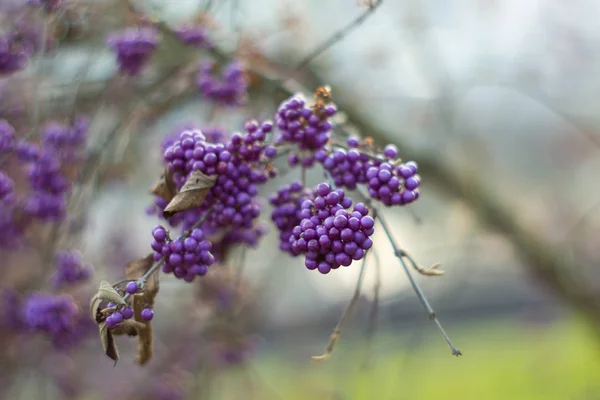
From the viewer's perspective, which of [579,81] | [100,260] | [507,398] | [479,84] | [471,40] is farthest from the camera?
A: [507,398]

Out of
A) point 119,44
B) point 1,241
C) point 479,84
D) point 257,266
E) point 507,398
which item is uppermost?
point 119,44

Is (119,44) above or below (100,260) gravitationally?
above

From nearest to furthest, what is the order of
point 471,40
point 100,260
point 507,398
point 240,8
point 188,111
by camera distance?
point 240,8, point 188,111, point 100,260, point 471,40, point 507,398

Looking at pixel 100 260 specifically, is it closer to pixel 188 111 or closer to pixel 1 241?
pixel 188 111

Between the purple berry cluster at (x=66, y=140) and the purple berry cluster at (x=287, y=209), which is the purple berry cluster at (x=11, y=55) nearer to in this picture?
the purple berry cluster at (x=66, y=140)

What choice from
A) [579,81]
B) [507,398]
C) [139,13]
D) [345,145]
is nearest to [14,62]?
[139,13]

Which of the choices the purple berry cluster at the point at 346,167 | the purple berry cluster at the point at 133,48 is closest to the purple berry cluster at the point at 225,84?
the purple berry cluster at the point at 133,48

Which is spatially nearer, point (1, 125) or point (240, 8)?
point (1, 125)

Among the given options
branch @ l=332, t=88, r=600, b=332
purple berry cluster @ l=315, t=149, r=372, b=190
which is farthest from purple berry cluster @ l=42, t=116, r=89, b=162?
branch @ l=332, t=88, r=600, b=332
